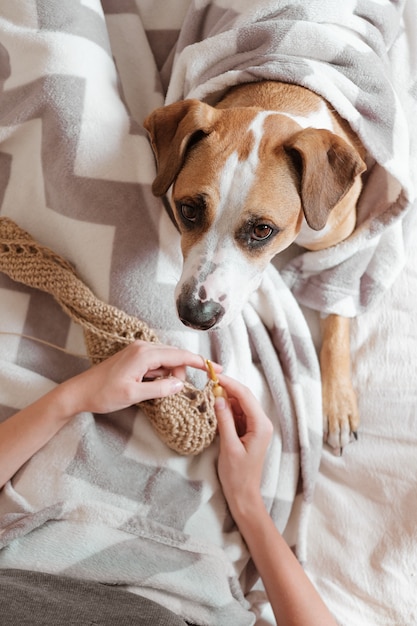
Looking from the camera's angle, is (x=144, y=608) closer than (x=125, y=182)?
Yes

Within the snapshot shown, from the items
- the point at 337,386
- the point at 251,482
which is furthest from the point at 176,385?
the point at 337,386

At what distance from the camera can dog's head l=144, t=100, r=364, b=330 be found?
1.45m

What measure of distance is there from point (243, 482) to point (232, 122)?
3.09 ft

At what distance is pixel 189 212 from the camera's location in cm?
152

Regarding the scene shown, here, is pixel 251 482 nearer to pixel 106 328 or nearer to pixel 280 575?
pixel 280 575

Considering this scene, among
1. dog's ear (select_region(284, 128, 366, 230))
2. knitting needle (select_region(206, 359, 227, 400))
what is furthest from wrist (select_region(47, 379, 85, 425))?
dog's ear (select_region(284, 128, 366, 230))

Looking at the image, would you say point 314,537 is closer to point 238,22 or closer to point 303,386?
point 303,386

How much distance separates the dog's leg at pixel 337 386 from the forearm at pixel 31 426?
82cm

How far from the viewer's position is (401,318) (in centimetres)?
199

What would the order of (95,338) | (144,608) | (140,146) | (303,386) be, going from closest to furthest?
(144,608), (95,338), (140,146), (303,386)

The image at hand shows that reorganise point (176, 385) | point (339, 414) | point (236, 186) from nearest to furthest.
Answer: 1. point (236, 186)
2. point (176, 385)
3. point (339, 414)

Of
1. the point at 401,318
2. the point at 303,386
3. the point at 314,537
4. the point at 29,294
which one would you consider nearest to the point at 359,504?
the point at 314,537

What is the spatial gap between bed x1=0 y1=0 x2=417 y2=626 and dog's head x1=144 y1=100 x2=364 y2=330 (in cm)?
22

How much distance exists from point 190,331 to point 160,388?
254 millimetres
